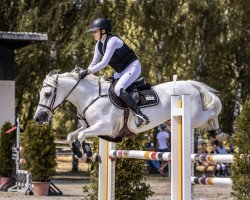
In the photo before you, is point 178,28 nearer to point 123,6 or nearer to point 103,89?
point 123,6

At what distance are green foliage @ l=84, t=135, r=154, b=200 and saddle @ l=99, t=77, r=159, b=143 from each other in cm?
152

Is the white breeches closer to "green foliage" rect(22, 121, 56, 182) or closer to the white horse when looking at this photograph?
the white horse

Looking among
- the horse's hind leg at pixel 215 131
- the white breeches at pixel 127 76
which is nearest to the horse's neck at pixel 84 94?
the white breeches at pixel 127 76

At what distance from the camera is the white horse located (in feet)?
30.2

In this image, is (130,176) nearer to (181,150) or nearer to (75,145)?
(75,145)

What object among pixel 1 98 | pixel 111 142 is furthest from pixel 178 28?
pixel 111 142

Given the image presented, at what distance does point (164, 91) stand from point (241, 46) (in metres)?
15.5

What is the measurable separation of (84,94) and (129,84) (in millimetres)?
542

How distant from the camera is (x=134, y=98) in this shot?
367 inches

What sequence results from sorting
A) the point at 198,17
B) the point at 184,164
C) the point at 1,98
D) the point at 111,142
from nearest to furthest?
the point at 184,164, the point at 111,142, the point at 1,98, the point at 198,17

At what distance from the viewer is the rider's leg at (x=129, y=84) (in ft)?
29.8

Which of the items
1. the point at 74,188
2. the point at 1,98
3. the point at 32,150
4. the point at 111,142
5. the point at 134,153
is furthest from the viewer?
the point at 1,98

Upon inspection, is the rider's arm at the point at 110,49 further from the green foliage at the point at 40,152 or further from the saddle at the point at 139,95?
the green foliage at the point at 40,152

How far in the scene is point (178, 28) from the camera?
2416 centimetres
